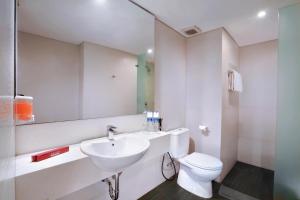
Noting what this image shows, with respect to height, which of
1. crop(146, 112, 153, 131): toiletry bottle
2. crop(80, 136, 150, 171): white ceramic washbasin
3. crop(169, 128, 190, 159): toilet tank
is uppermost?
crop(146, 112, 153, 131): toiletry bottle

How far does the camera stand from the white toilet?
1.70m

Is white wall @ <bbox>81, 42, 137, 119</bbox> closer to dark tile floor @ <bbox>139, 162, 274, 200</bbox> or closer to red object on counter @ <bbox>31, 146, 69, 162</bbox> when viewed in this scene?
red object on counter @ <bbox>31, 146, 69, 162</bbox>

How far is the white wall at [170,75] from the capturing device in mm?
1989

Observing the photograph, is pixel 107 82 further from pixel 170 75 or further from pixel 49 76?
pixel 170 75

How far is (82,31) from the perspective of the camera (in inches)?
53.0

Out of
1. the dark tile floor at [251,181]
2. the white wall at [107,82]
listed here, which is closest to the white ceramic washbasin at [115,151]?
the white wall at [107,82]

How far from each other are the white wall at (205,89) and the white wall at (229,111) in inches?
3.8

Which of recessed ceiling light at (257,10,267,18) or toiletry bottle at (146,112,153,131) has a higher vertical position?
recessed ceiling light at (257,10,267,18)

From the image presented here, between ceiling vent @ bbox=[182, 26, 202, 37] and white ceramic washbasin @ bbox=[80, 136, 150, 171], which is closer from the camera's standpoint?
white ceramic washbasin @ bbox=[80, 136, 150, 171]

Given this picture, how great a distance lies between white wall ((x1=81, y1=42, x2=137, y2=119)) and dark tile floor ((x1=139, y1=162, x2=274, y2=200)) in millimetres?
1101

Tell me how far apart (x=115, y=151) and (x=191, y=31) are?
1982 millimetres

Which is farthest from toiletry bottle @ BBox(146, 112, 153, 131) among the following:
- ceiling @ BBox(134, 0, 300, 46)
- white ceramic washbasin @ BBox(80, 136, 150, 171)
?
ceiling @ BBox(134, 0, 300, 46)

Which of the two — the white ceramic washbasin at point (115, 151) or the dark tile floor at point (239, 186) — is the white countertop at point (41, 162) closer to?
the white ceramic washbasin at point (115, 151)

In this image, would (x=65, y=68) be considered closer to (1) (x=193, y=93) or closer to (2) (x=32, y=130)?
(2) (x=32, y=130)
